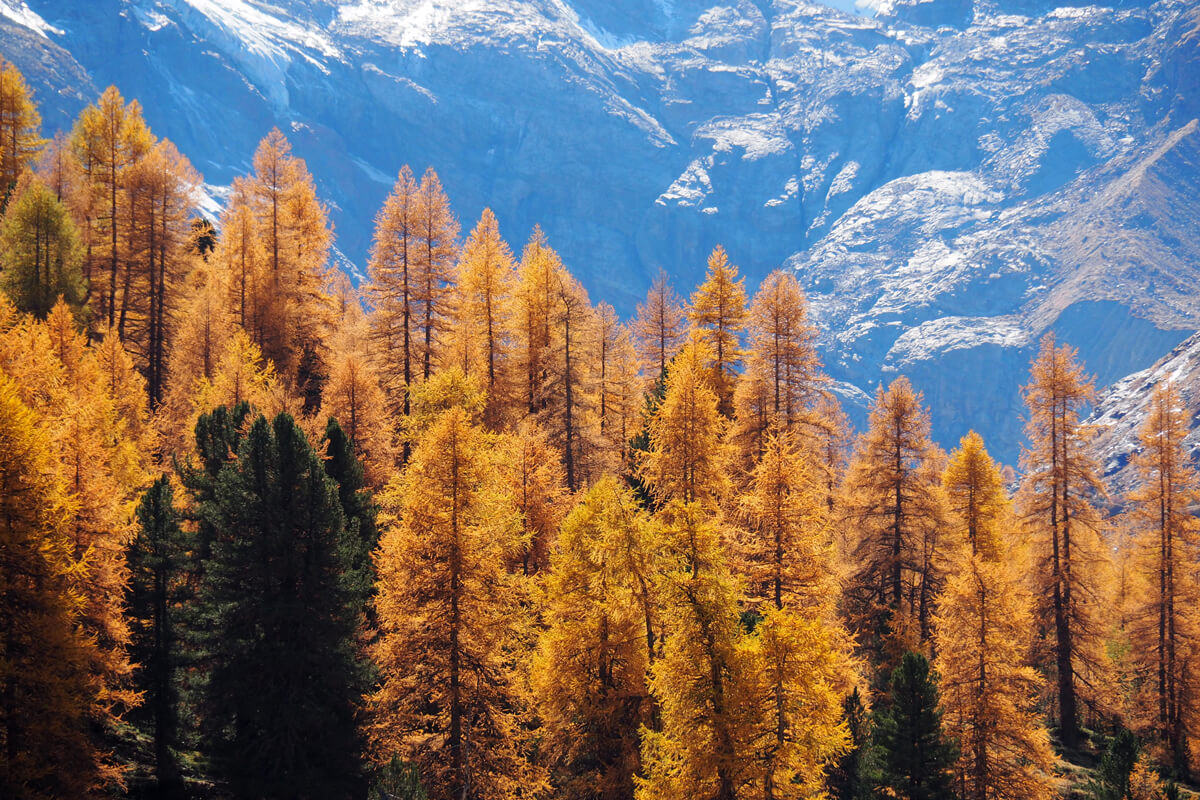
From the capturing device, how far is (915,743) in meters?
26.5

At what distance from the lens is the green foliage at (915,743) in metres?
26.3

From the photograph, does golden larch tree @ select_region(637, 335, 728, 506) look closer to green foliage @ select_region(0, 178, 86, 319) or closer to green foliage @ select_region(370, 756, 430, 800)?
green foliage @ select_region(370, 756, 430, 800)

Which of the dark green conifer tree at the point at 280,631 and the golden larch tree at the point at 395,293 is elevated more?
the golden larch tree at the point at 395,293

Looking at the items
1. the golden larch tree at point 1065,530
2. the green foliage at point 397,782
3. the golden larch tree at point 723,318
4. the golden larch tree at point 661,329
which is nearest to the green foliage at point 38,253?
the golden larch tree at point 661,329

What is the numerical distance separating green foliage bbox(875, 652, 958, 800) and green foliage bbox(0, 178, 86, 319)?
44.2m

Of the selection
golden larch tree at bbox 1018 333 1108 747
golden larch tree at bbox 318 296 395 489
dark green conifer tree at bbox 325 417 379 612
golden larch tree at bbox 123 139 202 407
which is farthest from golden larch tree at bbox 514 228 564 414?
golden larch tree at bbox 1018 333 1108 747

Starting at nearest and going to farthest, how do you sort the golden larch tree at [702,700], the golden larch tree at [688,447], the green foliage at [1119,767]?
1. the golden larch tree at [702,700]
2. the green foliage at [1119,767]
3. the golden larch tree at [688,447]

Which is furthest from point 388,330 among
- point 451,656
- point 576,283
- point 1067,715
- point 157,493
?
point 1067,715

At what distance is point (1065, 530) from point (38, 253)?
175ft

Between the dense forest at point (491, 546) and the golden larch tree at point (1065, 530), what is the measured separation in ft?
0.53

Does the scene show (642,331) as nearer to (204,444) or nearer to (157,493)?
(204,444)

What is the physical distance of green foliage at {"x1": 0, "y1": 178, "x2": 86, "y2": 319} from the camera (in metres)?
44.5

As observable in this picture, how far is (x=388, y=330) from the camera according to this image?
44031 millimetres

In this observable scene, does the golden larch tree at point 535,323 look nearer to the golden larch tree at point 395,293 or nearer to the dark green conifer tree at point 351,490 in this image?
the golden larch tree at point 395,293
